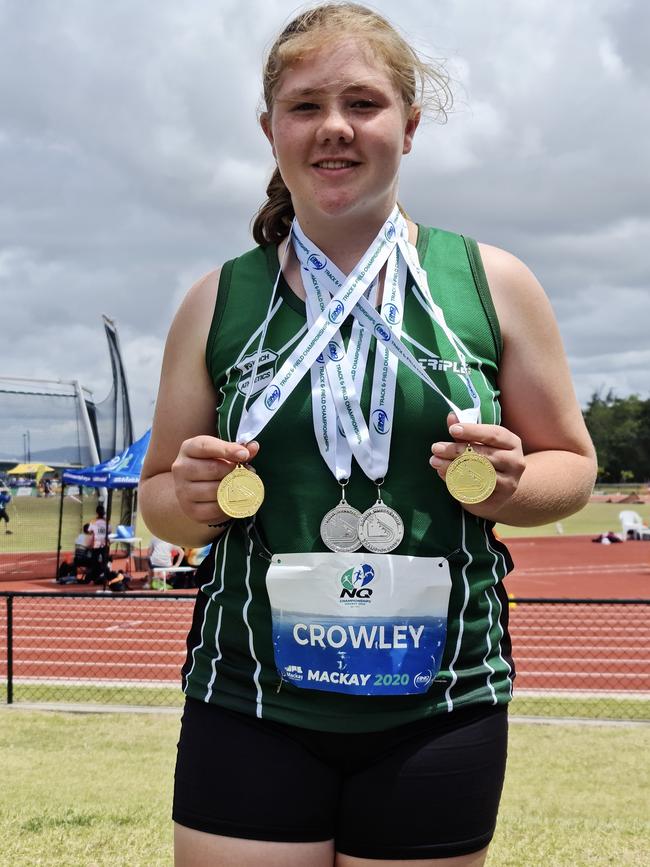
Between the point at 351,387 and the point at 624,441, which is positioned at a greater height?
the point at 624,441

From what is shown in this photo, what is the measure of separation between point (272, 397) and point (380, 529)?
28 cm

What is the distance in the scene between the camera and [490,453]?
1.47m

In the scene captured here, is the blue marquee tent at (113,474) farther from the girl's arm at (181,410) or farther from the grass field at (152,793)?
the girl's arm at (181,410)

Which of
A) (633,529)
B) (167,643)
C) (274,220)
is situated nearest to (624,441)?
(633,529)

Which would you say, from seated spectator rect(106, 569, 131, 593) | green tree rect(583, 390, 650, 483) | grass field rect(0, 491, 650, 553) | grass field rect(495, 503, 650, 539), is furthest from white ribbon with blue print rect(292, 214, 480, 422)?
green tree rect(583, 390, 650, 483)

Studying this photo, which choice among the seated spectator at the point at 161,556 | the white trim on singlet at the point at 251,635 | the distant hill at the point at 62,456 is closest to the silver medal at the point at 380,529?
the white trim on singlet at the point at 251,635

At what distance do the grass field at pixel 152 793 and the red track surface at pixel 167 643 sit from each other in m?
1.26

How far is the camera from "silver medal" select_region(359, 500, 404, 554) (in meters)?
1.49

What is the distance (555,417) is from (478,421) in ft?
0.70

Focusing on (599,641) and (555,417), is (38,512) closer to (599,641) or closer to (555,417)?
(599,641)

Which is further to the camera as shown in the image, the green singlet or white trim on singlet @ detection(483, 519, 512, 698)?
white trim on singlet @ detection(483, 519, 512, 698)

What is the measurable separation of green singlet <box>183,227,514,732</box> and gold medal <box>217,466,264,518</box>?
6cm

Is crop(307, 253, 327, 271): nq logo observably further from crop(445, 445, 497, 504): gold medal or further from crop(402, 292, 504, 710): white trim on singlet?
crop(445, 445, 497, 504): gold medal

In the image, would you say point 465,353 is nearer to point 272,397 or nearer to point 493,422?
point 493,422
